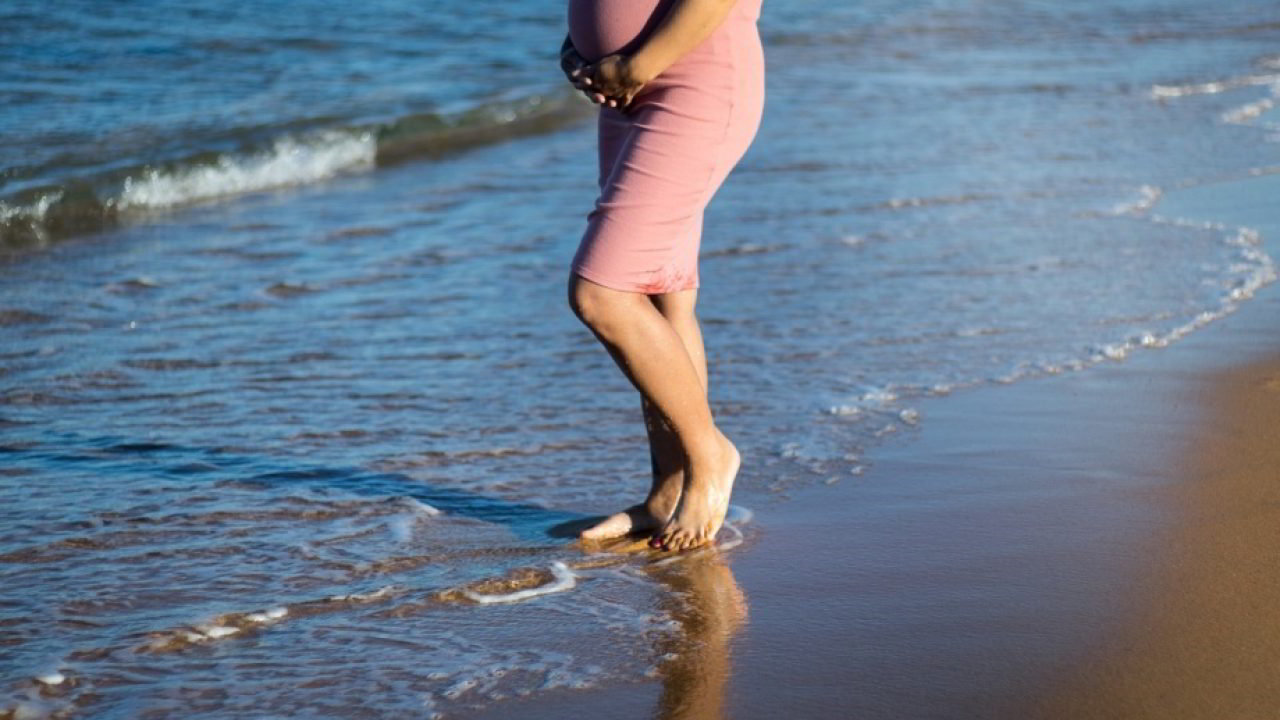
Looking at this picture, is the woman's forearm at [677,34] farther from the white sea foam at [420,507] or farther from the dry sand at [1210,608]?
the dry sand at [1210,608]

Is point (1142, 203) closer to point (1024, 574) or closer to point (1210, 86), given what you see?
point (1024, 574)

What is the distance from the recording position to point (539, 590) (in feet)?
10.7

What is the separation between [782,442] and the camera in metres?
4.26

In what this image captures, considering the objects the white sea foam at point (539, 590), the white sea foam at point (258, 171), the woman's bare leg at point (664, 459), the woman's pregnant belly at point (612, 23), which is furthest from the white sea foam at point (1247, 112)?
the white sea foam at point (539, 590)

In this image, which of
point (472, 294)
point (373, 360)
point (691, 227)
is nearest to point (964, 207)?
point (472, 294)

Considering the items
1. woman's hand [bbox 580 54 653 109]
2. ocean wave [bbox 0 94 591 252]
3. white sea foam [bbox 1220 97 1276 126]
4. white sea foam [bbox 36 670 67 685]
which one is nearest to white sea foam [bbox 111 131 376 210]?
ocean wave [bbox 0 94 591 252]

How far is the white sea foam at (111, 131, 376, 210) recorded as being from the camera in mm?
8406

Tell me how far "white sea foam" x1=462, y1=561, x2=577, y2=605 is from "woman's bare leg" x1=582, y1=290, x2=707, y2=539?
0.69ft

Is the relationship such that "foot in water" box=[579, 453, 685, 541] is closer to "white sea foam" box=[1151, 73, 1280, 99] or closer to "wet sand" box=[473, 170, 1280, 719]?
"wet sand" box=[473, 170, 1280, 719]

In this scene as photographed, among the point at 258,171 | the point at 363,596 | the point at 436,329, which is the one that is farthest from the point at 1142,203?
the point at 363,596

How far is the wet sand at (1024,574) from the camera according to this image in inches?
107

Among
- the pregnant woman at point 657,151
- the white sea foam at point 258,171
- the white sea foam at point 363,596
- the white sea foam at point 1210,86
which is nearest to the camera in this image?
the white sea foam at point 363,596

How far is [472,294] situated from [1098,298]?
2199 mm

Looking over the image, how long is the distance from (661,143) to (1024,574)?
44.3 inches
